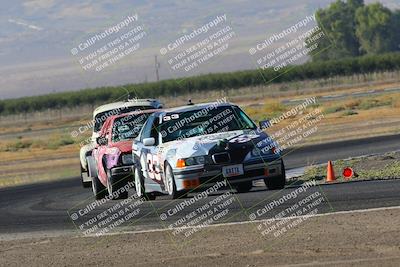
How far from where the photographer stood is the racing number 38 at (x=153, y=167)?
736 inches

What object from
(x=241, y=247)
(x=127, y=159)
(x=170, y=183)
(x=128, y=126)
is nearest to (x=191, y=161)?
(x=170, y=183)

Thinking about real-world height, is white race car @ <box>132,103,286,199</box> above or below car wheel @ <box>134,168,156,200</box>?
above

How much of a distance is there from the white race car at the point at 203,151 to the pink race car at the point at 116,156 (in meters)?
1.29

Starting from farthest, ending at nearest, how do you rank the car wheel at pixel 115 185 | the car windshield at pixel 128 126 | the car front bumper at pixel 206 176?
the car windshield at pixel 128 126 → the car wheel at pixel 115 185 → the car front bumper at pixel 206 176

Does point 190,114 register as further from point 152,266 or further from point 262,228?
point 152,266

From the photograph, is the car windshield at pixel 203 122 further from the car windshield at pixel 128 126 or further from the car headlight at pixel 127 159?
the car windshield at pixel 128 126

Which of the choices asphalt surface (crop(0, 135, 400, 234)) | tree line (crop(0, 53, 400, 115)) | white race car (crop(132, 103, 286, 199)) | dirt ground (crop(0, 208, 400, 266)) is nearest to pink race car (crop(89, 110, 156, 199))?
asphalt surface (crop(0, 135, 400, 234))

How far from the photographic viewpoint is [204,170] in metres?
17.8

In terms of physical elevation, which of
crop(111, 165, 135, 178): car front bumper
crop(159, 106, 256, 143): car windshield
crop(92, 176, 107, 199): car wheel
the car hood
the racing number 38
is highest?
crop(159, 106, 256, 143): car windshield

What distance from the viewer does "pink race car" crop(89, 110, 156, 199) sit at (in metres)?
20.9

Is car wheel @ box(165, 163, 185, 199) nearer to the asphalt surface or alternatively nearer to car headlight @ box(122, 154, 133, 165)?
the asphalt surface

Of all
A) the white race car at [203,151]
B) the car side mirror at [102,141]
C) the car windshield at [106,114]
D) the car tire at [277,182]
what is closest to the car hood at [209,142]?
the white race car at [203,151]

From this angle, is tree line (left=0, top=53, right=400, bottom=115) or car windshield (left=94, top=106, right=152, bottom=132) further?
tree line (left=0, top=53, right=400, bottom=115)

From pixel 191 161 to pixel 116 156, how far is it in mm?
3440
